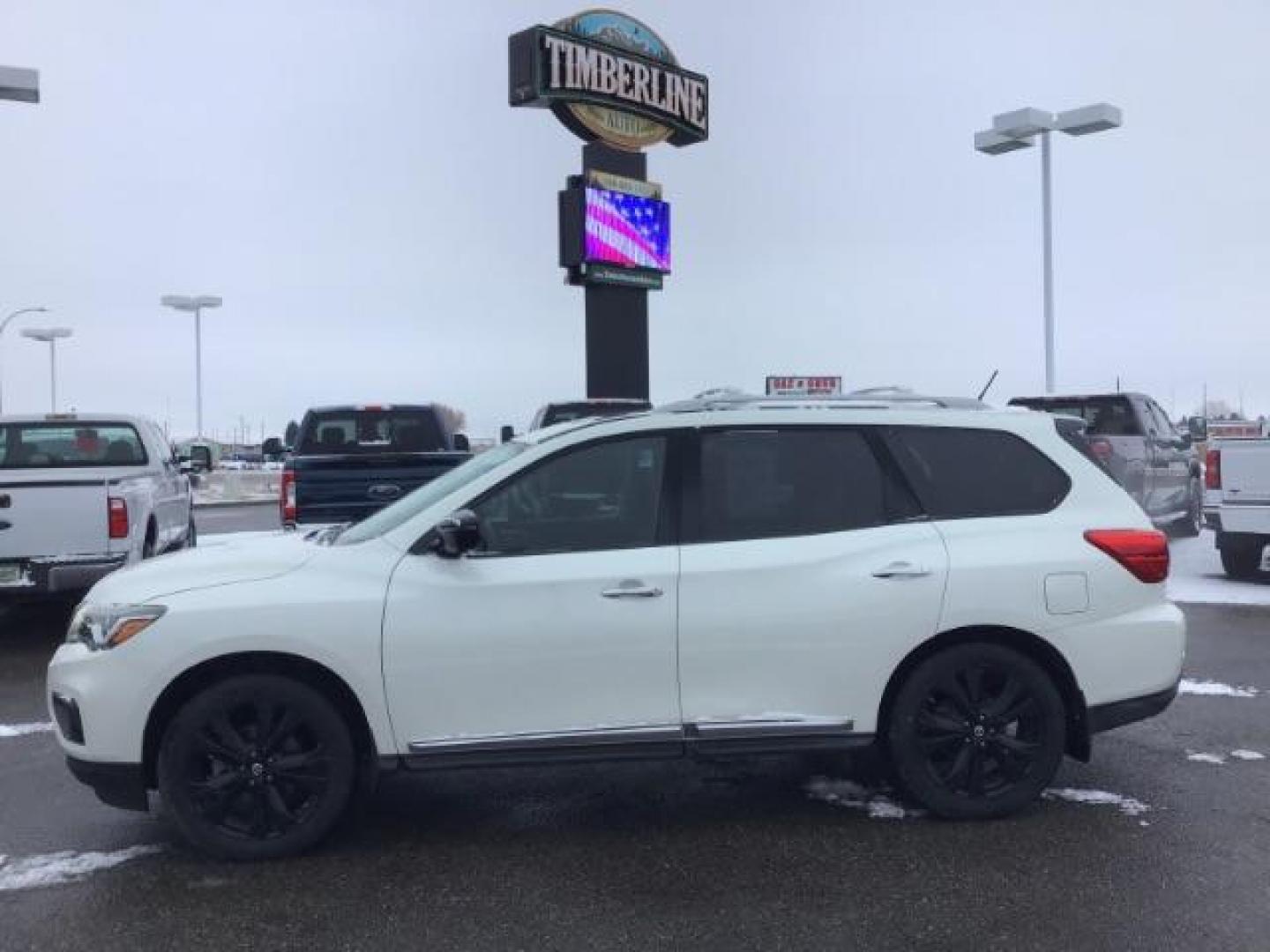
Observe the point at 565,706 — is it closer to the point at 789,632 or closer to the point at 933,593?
the point at 789,632

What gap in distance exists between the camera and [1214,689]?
7547mm

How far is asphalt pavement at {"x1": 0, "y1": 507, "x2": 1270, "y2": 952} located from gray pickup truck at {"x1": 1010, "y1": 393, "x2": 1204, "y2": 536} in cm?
1052

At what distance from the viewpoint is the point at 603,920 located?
4.11 metres

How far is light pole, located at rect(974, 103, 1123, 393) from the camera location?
26156 mm

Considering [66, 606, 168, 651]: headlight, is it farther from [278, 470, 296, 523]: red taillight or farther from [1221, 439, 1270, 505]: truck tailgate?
[1221, 439, 1270, 505]: truck tailgate

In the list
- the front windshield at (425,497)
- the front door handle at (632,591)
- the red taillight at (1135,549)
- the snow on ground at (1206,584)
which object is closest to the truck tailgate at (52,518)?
the front windshield at (425,497)

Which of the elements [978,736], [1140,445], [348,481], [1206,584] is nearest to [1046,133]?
[1140,445]

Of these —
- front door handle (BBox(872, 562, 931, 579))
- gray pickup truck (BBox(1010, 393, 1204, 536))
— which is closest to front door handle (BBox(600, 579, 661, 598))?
front door handle (BBox(872, 562, 931, 579))

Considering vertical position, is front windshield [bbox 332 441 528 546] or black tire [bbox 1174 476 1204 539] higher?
front windshield [bbox 332 441 528 546]

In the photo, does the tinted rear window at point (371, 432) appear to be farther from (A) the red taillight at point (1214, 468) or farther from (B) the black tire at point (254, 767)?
(B) the black tire at point (254, 767)

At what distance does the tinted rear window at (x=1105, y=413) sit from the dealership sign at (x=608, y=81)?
11882mm

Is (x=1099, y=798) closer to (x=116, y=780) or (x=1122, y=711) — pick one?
(x=1122, y=711)

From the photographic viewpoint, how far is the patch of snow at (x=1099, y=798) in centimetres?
527

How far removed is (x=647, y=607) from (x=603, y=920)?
1202 millimetres
